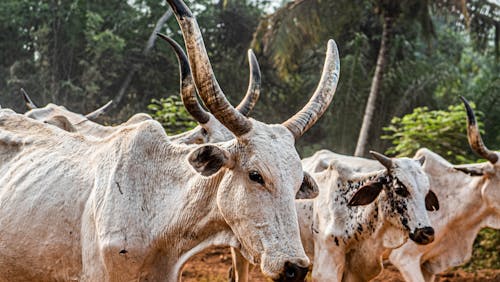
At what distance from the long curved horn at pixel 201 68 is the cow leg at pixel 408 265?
4401 mm

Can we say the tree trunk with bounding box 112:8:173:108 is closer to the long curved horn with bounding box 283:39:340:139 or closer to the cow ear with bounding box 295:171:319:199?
the long curved horn with bounding box 283:39:340:139

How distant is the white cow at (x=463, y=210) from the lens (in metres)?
7.99

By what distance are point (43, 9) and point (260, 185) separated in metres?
16.4

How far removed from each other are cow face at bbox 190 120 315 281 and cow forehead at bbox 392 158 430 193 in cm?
257

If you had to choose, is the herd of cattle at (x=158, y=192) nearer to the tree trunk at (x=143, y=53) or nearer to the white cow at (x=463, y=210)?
the white cow at (x=463, y=210)

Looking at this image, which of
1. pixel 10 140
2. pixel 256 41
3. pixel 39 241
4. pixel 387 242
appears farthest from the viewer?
pixel 256 41

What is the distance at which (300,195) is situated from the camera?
13.0 ft

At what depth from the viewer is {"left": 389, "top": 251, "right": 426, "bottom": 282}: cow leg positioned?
7449 millimetres

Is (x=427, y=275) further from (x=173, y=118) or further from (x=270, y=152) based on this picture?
(x=173, y=118)

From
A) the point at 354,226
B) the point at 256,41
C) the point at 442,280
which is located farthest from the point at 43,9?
the point at 354,226

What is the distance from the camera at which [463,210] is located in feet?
26.7

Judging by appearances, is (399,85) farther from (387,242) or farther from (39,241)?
(39,241)

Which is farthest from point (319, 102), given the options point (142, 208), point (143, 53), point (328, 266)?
point (143, 53)

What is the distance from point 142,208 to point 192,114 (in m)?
0.61
